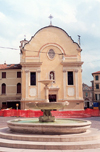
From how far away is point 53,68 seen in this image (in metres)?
34.2

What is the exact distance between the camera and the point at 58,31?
1385 inches

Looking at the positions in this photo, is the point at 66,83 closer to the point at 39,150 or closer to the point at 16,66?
the point at 16,66

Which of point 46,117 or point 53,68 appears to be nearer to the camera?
point 46,117

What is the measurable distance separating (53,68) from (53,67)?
0.19 metres

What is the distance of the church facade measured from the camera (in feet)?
109

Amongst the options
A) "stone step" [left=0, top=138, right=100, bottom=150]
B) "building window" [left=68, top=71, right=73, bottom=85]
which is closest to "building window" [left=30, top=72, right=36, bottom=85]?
"building window" [left=68, top=71, right=73, bottom=85]

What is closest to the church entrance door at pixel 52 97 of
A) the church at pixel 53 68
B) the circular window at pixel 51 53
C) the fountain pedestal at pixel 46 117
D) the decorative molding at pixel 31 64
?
the church at pixel 53 68

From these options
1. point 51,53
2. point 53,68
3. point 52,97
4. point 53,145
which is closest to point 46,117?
point 53,145

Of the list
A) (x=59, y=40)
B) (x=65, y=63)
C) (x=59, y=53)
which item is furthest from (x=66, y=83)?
(x=59, y=40)

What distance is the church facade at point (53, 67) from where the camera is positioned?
33.3m

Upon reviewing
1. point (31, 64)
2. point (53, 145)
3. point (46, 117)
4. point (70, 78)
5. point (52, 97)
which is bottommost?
point (53, 145)

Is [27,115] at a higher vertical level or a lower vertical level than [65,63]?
lower

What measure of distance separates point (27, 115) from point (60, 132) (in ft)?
59.4

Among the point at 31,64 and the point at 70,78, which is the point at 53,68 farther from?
the point at 31,64
